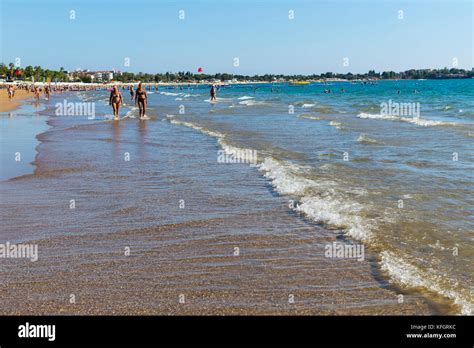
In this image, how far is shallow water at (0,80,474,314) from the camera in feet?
16.6

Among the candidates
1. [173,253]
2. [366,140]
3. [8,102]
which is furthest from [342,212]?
[8,102]

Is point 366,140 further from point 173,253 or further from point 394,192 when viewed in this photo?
point 173,253

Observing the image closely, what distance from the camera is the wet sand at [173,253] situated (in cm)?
477

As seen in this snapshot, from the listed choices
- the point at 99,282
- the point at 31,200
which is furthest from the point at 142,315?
Result: the point at 31,200

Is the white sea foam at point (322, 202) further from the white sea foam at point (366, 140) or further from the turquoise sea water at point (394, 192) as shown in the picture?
the white sea foam at point (366, 140)

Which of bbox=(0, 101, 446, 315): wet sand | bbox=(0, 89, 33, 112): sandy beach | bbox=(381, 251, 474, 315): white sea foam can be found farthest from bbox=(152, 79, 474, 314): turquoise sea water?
bbox=(0, 89, 33, 112): sandy beach

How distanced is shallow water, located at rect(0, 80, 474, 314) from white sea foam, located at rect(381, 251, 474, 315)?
21mm

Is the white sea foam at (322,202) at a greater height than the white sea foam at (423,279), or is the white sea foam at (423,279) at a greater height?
the white sea foam at (322,202)

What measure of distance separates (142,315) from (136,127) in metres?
20.9

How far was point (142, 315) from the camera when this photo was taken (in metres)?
4.48

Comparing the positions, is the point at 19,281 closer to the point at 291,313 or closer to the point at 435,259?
the point at 291,313

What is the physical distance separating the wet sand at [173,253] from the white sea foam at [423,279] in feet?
0.59

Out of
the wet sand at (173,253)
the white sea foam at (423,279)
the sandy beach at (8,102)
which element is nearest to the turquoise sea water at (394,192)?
the white sea foam at (423,279)
